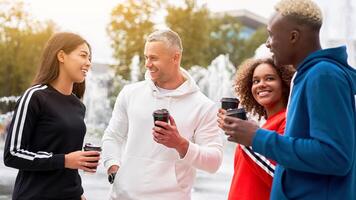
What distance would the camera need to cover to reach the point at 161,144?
7.19 feet

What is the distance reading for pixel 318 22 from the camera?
58.0 inches

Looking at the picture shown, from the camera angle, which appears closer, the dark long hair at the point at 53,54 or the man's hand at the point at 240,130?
the man's hand at the point at 240,130

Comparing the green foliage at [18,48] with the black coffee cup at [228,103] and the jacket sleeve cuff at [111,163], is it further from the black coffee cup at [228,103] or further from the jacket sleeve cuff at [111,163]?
the black coffee cup at [228,103]

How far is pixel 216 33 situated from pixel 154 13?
767 cm

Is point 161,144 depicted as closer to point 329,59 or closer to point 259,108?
point 259,108

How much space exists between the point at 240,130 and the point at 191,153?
643 millimetres

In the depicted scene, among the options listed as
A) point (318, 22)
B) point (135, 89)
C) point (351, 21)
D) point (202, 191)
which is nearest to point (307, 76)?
point (318, 22)

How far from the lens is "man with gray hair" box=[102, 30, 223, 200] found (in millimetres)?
2195

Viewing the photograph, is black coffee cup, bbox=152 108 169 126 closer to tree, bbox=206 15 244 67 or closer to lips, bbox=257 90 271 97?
lips, bbox=257 90 271 97

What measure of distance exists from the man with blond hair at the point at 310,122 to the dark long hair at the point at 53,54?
964 millimetres

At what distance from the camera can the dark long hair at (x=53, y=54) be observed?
2148 millimetres

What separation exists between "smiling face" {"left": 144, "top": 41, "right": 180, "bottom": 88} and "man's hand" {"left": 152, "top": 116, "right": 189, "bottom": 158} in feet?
1.09

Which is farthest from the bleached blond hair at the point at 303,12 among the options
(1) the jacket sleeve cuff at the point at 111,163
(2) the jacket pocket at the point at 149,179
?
(1) the jacket sleeve cuff at the point at 111,163

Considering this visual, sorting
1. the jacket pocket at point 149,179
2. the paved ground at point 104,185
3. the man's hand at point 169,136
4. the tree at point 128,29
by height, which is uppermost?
the tree at point 128,29
